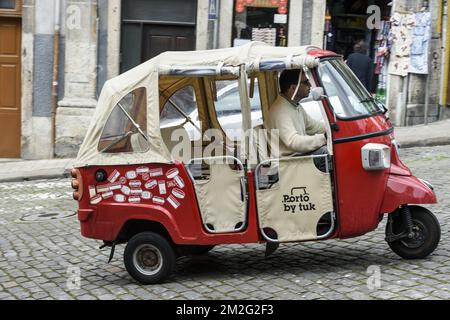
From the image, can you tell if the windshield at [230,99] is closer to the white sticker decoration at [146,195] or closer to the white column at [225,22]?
the white sticker decoration at [146,195]

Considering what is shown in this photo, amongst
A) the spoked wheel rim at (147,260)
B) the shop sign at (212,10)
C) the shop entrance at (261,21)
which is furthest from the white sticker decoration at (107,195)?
the shop entrance at (261,21)

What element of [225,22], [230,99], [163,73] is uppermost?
[225,22]

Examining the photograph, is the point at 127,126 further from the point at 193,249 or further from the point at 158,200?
the point at 193,249

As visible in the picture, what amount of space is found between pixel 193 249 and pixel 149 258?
0.47 m

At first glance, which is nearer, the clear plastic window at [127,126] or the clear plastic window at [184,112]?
the clear plastic window at [127,126]

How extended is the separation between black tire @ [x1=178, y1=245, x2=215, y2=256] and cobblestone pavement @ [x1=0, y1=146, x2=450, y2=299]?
0.13 metres

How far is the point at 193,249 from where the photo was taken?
6.65 meters

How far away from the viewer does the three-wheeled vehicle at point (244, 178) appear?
19.7ft

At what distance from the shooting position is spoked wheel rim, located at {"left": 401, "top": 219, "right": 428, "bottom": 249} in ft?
20.5

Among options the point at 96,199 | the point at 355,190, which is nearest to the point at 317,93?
the point at 355,190

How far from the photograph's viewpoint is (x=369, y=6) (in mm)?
16234

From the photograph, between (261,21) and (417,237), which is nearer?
(417,237)
